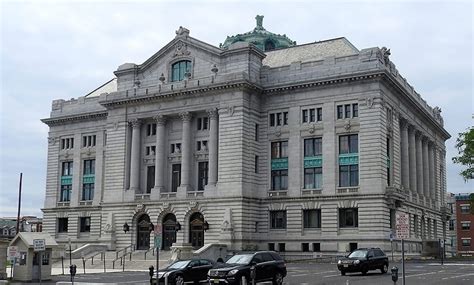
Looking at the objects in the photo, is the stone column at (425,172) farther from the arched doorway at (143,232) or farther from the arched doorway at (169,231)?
the arched doorway at (143,232)

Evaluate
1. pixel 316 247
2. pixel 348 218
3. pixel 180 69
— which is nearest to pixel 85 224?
pixel 180 69

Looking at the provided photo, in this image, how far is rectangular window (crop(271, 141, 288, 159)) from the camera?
7289cm

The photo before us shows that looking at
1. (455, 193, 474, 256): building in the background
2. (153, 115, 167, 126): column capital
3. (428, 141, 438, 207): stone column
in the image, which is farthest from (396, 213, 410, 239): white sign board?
(455, 193, 474, 256): building in the background

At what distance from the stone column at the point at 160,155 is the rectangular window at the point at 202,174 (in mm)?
4628

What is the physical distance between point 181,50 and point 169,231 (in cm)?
2154

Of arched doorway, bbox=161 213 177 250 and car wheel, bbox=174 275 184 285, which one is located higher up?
arched doorway, bbox=161 213 177 250

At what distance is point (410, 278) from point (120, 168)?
1841 inches

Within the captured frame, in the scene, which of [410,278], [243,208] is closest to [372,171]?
[243,208]

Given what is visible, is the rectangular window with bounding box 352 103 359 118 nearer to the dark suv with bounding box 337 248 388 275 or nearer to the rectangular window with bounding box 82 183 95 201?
the dark suv with bounding box 337 248 388 275

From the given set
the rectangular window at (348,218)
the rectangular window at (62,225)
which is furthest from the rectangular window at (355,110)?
the rectangular window at (62,225)

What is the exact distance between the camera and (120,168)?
262 ft

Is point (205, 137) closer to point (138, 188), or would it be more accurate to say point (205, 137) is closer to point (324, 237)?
point (138, 188)

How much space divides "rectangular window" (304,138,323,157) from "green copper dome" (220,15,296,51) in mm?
27192

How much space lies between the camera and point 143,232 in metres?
76.9
